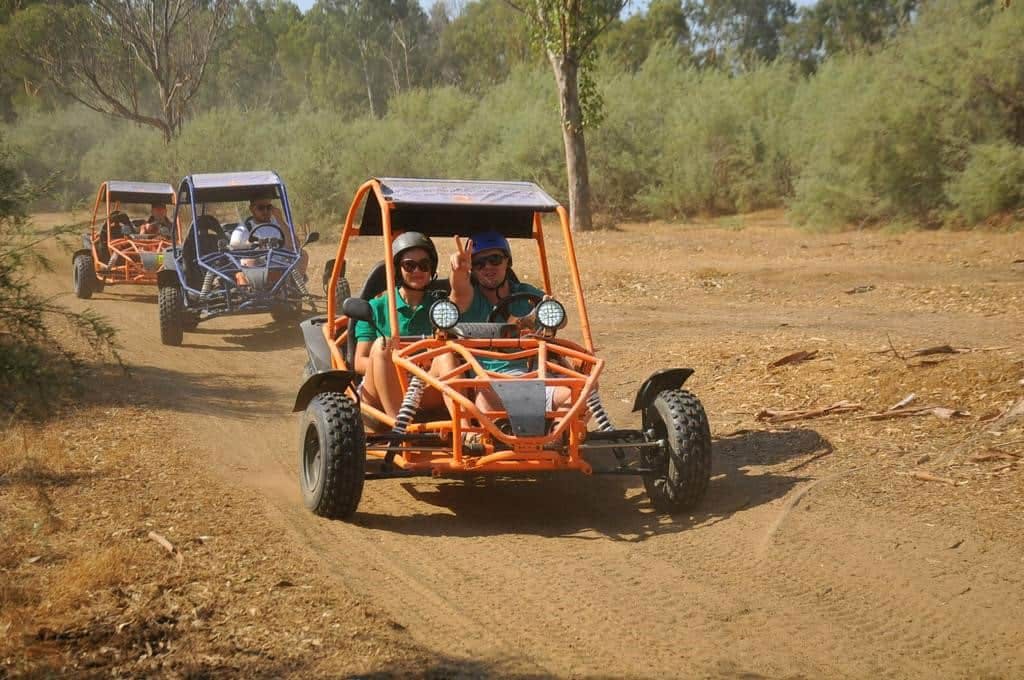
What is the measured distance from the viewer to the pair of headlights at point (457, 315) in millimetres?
6371

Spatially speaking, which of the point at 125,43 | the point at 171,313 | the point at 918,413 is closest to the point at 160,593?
the point at 918,413

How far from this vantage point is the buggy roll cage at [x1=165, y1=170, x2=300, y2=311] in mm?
12836

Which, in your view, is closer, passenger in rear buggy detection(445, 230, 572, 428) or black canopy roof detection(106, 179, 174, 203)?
passenger in rear buggy detection(445, 230, 572, 428)

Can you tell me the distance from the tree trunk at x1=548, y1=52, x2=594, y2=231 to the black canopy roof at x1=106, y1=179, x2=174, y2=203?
7314 mm

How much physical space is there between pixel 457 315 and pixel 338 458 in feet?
3.60

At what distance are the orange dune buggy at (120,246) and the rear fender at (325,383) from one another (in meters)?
10.4

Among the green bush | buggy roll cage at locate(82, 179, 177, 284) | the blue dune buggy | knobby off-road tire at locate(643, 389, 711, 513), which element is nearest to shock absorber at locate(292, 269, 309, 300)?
the blue dune buggy

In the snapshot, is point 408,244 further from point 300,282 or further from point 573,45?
point 573,45

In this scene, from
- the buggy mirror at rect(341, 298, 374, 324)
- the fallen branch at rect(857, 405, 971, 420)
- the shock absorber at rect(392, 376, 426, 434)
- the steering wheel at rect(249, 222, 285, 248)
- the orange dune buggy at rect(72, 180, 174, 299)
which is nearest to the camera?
the shock absorber at rect(392, 376, 426, 434)

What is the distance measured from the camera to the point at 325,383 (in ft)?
20.9

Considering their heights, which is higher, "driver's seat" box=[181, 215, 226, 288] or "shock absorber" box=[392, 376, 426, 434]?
"driver's seat" box=[181, 215, 226, 288]

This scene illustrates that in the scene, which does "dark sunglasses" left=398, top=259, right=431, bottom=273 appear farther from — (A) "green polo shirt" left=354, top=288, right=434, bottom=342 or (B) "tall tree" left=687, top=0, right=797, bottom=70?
(B) "tall tree" left=687, top=0, right=797, bottom=70

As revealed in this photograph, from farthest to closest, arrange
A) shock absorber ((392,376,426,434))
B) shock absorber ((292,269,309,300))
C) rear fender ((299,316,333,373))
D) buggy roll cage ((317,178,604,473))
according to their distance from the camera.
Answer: shock absorber ((292,269,309,300)), rear fender ((299,316,333,373)), shock absorber ((392,376,426,434)), buggy roll cage ((317,178,604,473))

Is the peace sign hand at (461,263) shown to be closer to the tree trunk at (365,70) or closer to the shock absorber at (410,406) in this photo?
the shock absorber at (410,406)
